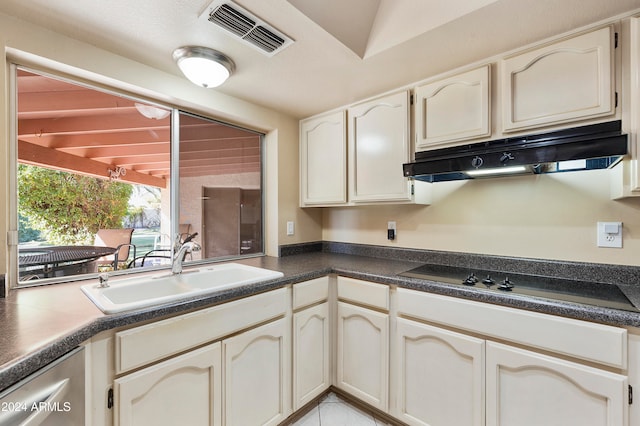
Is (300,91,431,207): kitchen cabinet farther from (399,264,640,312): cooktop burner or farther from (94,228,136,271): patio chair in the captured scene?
(94,228,136,271): patio chair

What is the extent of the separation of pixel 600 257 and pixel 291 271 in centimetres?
167

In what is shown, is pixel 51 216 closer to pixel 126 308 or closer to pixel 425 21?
pixel 126 308

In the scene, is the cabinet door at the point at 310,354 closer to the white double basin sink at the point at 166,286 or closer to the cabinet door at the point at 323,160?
the white double basin sink at the point at 166,286

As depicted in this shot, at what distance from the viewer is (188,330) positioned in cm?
119

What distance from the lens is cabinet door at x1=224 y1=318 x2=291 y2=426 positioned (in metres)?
1.35

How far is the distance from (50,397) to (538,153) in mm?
1952

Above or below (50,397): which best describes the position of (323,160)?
above

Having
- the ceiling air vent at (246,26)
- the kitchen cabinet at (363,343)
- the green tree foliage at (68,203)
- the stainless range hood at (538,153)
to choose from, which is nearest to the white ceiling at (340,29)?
the ceiling air vent at (246,26)

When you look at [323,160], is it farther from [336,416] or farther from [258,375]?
[336,416]

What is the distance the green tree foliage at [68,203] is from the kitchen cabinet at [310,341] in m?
1.18

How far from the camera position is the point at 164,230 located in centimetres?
188

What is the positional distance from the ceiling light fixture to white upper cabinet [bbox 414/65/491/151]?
3.87 ft

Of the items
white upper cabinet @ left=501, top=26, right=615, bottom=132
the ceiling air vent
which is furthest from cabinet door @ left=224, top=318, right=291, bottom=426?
white upper cabinet @ left=501, top=26, right=615, bottom=132

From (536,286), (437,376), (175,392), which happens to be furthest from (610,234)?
(175,392)
